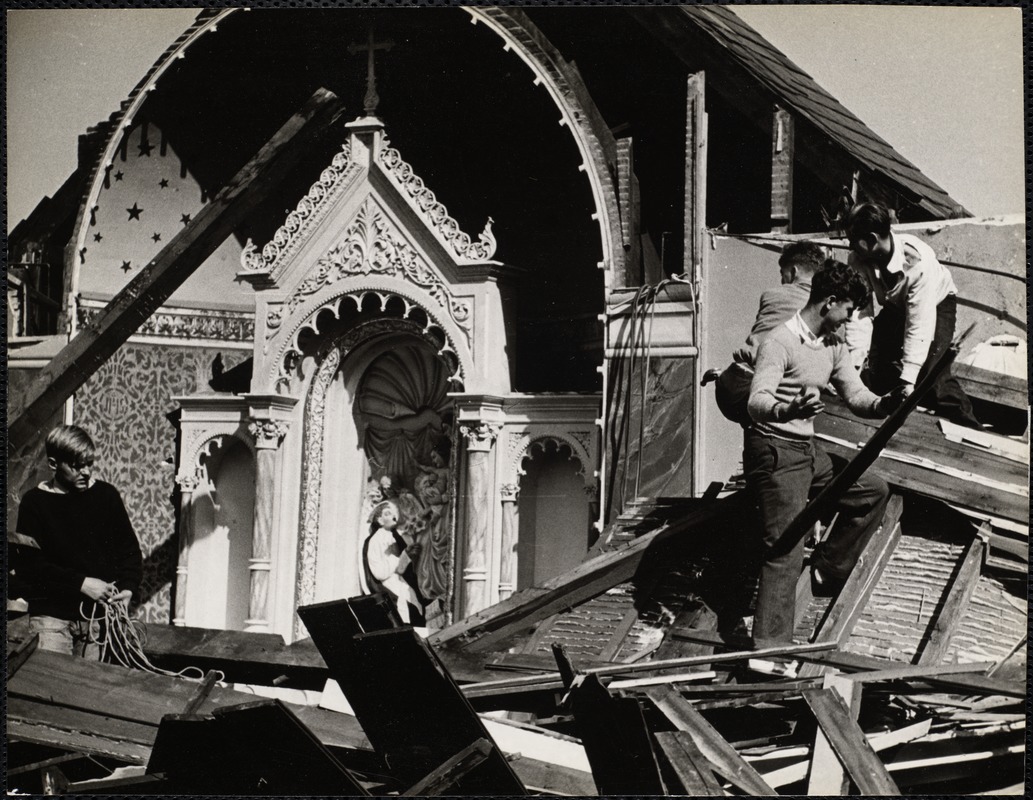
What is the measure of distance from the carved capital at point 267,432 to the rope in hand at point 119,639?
249 cm

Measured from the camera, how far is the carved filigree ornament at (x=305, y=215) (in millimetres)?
8773

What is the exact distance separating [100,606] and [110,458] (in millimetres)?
2970

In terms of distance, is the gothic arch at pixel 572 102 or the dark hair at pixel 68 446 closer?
the dark hair at pixel 68 446

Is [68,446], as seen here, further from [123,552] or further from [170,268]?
[170,268]

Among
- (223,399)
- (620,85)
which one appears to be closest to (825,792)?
(620,85)

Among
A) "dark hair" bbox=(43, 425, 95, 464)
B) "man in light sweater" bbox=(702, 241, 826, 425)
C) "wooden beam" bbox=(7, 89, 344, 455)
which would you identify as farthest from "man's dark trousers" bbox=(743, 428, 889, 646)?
"wooden beam" bbox=(7, 89, 344, 455)

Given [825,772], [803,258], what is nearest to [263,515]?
[803,258]

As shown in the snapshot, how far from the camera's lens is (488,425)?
8.41m

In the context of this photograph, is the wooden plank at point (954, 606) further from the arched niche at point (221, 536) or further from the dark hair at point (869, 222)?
the arched niche at point (221, 536)

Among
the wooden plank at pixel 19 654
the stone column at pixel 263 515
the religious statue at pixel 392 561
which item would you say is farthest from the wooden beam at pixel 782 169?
the wooden plank at pixel 19 654

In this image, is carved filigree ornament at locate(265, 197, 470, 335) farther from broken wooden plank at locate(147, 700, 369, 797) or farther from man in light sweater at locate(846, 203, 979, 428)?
broken wooden plank at locate(147, 700, 369, 797)

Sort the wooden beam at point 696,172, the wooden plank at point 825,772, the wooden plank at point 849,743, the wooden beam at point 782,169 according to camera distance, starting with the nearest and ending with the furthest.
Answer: the wooden plank at point 849,743 → the wooden plank at point 825,772 → the wooden beam at point 782,169 → the wooden beam at point 696,172

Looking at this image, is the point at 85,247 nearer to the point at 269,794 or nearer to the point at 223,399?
the point at 223,399

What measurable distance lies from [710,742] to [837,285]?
1593 mm
